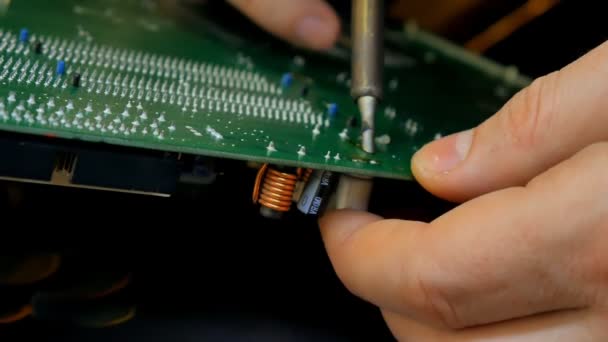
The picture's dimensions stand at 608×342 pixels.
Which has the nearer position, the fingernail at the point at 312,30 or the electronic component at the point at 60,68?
the electronic component at the point at 60,68

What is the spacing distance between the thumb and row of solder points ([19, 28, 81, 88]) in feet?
1.36

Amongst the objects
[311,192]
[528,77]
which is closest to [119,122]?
[311,192]

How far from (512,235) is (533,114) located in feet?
0.49

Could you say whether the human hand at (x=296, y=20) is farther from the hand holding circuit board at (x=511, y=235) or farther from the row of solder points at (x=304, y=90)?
the hand holding circuit board at (x=511, y=235)

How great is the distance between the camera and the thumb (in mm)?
682

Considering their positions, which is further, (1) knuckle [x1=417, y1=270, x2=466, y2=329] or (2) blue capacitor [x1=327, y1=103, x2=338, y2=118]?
(2) blue capacitor [x1=327, y1=103, x2=338, y2=118]

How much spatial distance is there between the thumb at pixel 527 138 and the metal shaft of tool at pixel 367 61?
8 cm

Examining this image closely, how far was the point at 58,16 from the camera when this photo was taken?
38.0 inches

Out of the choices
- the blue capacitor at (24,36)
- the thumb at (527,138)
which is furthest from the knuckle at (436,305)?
the blue capacitor at (24,36)

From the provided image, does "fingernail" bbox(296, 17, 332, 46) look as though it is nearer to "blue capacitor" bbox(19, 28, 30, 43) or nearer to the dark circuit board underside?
the dark circuit board underside

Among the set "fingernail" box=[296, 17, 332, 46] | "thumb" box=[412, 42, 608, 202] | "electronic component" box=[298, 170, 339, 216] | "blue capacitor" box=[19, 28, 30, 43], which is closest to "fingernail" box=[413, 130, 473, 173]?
"thumb" box=[412, 42, 608, 202]

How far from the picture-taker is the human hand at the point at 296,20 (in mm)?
1042

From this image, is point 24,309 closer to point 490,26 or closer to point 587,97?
point 587,97

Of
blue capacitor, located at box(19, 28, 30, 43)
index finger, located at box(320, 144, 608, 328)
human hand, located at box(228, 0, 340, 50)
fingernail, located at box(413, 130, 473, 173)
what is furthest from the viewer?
human hand, located at box(228, 0, 340, 50)
